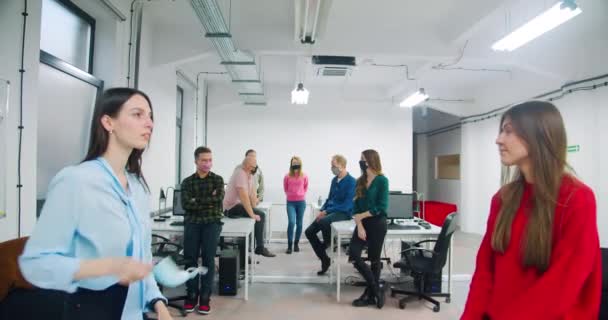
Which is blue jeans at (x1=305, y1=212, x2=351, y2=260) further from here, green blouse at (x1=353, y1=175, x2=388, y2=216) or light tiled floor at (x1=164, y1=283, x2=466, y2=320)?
green blouse at (x1=353, y1=175, x2=388, y2=216)

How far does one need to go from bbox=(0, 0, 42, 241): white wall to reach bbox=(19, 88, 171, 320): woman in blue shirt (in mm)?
2032

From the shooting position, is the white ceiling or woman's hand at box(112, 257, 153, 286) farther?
the white ceiling

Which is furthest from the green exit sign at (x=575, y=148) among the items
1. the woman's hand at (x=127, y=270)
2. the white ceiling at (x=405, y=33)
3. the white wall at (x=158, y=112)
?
the woman's hand at (x=127, y=270)

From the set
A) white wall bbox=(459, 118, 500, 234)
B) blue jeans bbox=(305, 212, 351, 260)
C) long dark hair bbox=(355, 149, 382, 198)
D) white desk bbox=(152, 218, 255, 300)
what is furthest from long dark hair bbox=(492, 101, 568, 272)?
white wall bbox=(459, 118, 500, 234)

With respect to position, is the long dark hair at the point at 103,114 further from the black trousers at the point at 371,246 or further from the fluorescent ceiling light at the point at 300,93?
the fluorescent ceiling light at the point at 300,93

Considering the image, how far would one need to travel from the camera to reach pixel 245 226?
416cm

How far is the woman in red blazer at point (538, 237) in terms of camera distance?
1074mm

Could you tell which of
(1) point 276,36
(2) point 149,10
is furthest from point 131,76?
(1) point 276,36

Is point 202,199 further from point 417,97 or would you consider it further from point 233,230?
point 417,97

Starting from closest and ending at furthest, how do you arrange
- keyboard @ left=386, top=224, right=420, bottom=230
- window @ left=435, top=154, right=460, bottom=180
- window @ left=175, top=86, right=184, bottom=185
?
keyboard @ left=386, top=224, right=420, bottom=230
window @ left=175, top=86, right=184, bottom=185
window @ left=435, top=154, right=460, bottom=180

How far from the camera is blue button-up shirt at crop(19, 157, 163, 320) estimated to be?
85 centimetres

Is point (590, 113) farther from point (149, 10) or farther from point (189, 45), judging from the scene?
point (149, 10)

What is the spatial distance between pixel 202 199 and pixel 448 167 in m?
8.68

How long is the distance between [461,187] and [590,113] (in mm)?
3981
